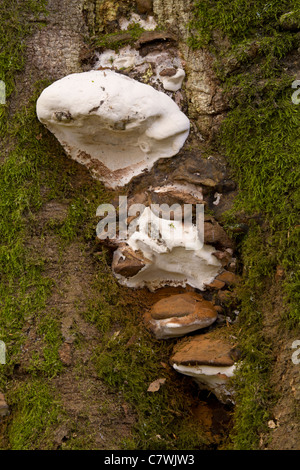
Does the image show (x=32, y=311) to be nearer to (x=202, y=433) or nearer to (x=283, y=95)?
(x=202, y=433)

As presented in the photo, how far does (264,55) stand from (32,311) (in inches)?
100

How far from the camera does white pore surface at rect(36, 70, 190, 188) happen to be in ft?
12.5

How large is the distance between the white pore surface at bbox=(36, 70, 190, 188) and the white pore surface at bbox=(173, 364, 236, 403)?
1.55 m

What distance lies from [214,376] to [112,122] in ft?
6.41

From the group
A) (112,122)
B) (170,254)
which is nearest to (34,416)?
(170,254)

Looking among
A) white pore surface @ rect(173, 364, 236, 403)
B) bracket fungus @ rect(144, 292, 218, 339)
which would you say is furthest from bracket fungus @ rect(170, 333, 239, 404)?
bracket fungus @ rect(144, 292, 218, 339)

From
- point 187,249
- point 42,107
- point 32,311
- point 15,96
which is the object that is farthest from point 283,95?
point 32,311

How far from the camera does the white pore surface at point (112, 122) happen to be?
382cm

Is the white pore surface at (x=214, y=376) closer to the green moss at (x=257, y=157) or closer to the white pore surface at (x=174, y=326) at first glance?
the green moss at (x=257, y=157)

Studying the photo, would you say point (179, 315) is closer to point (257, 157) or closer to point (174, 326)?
point (174, 326)

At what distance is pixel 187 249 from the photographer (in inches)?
149

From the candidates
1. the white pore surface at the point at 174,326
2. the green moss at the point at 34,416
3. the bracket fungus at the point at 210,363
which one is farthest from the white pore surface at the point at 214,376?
the green moss at the point at 34,416

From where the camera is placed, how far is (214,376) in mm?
3580

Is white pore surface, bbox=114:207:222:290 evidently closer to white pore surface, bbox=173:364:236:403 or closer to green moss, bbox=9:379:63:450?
white pore surface, bbox=173:364:236:403
